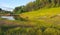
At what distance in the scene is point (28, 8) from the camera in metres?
127

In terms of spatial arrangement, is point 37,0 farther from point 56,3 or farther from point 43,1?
point 56,3

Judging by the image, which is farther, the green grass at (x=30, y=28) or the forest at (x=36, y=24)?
the forest at (x=36, y=24)

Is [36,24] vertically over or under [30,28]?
under

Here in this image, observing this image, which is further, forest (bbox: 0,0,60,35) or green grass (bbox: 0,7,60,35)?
forest (bbox: 0,0,60,35)

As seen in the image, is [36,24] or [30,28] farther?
[36,24]

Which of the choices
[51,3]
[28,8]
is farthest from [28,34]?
[28,8]

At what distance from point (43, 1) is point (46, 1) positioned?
2.65 metres

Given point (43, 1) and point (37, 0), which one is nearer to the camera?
point (43, 1)

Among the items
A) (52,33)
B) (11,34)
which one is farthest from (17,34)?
(52,33)

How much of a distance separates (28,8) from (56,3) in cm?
4175

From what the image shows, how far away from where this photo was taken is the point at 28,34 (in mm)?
22141

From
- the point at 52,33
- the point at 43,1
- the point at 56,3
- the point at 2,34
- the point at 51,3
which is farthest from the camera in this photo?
the point at 43,1

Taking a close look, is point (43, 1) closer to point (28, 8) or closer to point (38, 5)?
point (38, 5)

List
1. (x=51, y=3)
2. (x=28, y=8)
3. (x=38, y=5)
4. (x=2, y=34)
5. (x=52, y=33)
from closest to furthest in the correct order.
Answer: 1. (x=2, y=34)
2. (x=52, y=33)
3. (x=51, y=3)
4. (x=38, y=5)
5. (x=28, y=8)
